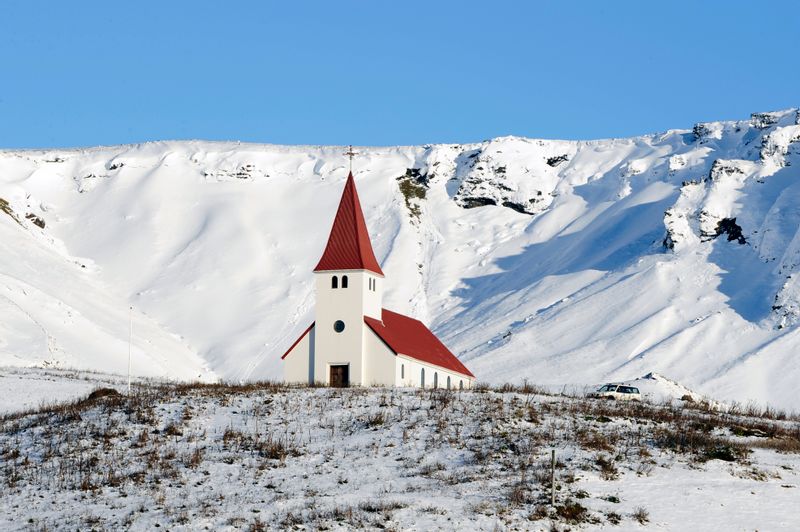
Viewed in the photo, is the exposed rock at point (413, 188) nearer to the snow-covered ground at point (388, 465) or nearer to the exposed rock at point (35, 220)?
the exposed rock at point (35, 220)

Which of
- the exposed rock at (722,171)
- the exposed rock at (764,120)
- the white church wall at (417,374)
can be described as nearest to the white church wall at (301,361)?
the white church wall at (417,374)

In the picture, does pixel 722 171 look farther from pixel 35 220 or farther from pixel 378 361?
pixel 378 361

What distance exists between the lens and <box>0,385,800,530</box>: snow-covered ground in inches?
985

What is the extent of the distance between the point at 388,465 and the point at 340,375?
2679cm

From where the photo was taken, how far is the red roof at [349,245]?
57.7 meters

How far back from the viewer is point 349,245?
58.4 m

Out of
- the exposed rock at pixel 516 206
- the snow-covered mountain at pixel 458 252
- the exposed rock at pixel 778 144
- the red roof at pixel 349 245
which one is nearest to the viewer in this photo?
the red roof at pixel 349 245

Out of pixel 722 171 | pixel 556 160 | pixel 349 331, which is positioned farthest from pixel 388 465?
pixel 556 160

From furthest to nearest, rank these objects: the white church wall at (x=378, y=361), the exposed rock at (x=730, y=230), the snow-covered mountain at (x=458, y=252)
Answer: the exposed rock at (x=730, y=230)
the snow-covered mountain at (x=458, y=252)
the white church wall at (x=378, y=361)

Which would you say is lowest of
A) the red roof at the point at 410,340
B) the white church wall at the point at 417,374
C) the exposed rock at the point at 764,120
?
the white church wall at the point at 417,374

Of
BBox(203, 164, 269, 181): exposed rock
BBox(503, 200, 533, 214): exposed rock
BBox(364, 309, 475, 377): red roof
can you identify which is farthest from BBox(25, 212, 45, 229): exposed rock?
BBox(364, 309, 475, 377): red roof

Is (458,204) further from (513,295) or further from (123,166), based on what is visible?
(123,166)

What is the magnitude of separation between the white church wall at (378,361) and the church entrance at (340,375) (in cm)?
95

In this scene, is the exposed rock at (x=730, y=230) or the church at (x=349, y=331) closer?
the church at (x=349, y=331)
